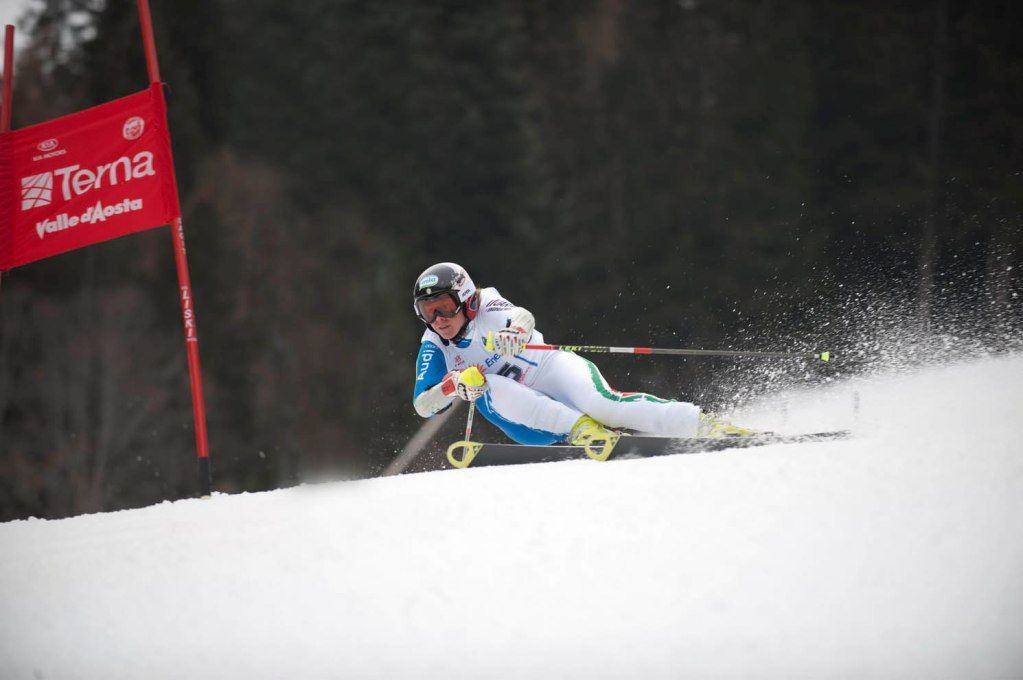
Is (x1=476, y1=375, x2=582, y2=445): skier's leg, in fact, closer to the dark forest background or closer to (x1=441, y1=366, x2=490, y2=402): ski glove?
(x1=441, y1=366, x2=490, y2=402): ski glove

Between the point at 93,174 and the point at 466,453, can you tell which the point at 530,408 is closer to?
the point at 466,453

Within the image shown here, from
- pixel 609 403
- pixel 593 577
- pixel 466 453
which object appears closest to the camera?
pixel 593 577

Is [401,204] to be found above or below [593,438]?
above

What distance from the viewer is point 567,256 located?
83.3 ft

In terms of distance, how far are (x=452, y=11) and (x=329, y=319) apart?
7.61 metres

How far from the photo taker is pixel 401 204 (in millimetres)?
25547

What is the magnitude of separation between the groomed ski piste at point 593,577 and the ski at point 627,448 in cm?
54

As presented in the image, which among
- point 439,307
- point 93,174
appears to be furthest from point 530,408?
point 93,174

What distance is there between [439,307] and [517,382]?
2.27 ft

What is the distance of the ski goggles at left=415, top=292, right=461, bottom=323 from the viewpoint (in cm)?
665

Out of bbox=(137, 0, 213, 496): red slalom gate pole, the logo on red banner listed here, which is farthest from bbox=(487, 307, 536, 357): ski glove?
the logo on red banner

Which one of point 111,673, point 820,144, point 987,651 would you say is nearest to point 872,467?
point 987,651

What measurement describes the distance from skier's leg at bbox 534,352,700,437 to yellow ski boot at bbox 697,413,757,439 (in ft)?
0.17

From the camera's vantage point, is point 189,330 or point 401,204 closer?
point 189,330
